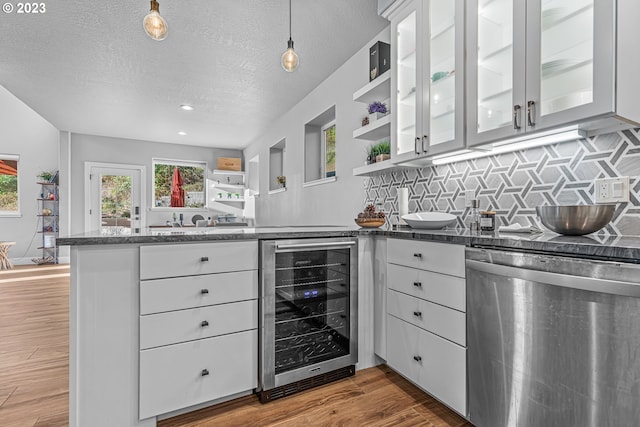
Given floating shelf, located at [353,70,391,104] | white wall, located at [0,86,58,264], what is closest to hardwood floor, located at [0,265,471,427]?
floating shelf, located at [353,70,391,104]

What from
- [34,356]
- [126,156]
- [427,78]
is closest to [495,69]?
[427,78]

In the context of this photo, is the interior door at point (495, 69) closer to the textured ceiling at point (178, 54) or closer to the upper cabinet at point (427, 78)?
the upper cabinet at point (427, 78)

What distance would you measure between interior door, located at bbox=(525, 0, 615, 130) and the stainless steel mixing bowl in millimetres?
362

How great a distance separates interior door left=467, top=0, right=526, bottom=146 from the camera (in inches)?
57.2

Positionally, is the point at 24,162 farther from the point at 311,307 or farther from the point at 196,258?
the point at 311,307

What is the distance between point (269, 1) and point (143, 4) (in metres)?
0.95

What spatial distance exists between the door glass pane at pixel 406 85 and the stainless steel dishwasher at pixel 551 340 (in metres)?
1.03

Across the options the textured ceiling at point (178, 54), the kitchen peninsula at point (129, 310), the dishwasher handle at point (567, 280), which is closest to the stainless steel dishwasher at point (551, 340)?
the dishwasher handle at point (567, 280)

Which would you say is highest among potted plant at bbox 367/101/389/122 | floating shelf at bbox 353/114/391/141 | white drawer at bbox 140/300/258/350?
potted plant at bbox 367/101/389/122

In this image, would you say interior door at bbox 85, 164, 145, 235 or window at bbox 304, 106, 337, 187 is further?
interior door at bbox 85, 164, 145, 235

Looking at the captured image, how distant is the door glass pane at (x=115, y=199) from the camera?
6.24 m

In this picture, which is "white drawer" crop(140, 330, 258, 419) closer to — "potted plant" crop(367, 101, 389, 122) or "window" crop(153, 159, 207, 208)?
"potted plant" crop(367, 101, 389, 122)

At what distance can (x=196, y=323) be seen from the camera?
61.0 inches

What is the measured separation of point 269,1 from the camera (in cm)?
231
